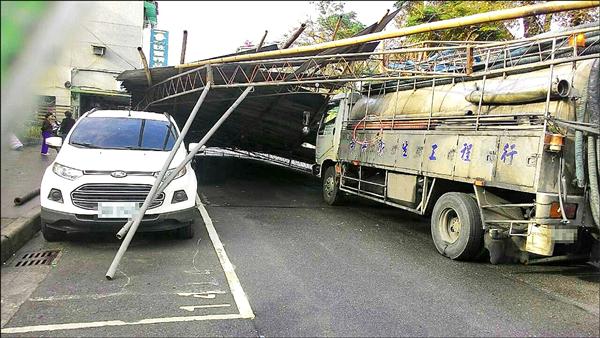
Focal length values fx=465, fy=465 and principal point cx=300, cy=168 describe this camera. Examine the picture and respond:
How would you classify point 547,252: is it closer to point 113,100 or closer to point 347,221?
point 347,221

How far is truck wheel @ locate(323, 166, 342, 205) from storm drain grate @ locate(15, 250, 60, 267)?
5.93m

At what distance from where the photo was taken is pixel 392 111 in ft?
27.9

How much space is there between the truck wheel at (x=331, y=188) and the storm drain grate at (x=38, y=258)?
234 inches

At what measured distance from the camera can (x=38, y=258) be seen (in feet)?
18.0

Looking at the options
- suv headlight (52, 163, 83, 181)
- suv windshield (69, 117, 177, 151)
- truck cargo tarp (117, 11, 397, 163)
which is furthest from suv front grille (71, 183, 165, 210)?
truck cargo tarp (117, 11, 397, 163)

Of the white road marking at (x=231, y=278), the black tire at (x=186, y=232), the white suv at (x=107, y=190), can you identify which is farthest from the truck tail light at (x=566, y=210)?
the black tire at (x=186, y=232)

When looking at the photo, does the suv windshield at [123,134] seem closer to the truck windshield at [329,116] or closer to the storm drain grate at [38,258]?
the storm drain grate at [38,258]

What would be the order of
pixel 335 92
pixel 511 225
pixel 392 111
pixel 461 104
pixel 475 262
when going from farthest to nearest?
1. pixel 335 92
2. pixel 392 111
3. pixel 461 104
4. pixel 475 262
5. pixel 511 225

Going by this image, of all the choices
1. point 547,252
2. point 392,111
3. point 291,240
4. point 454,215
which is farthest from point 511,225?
point 392,111

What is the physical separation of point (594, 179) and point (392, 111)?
4014mm

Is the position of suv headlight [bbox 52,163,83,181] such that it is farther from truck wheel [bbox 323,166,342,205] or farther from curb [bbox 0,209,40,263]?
truck wheel [bbox 323,166,342,205]

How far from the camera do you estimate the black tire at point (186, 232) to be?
252 inches

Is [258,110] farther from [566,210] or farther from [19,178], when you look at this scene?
[566,210]

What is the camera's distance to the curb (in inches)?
214
